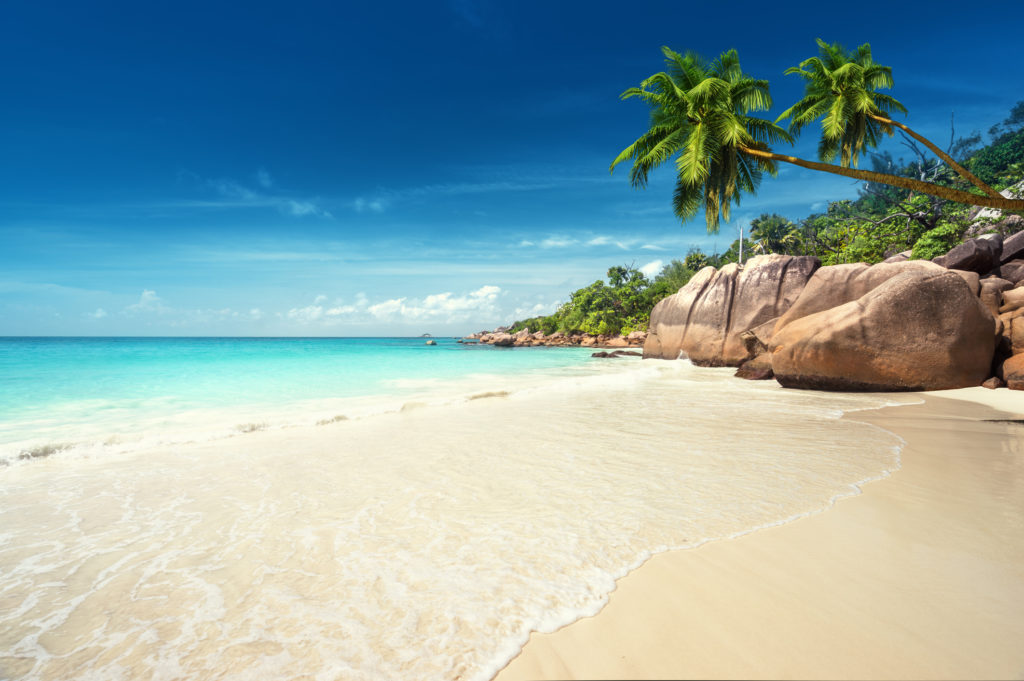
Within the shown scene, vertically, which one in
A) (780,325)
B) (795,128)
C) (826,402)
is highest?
(795,128)

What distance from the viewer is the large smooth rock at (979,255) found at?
1290cm

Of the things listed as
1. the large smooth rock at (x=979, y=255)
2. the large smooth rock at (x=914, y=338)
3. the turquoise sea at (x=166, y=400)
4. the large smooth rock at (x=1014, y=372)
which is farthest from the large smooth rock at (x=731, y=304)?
the turquoise sea at (x=166, y=400)

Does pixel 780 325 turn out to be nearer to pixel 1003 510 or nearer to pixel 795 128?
pixel 1003 510

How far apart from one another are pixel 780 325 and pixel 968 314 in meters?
4.21

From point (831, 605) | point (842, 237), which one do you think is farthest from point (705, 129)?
point (842, 237)

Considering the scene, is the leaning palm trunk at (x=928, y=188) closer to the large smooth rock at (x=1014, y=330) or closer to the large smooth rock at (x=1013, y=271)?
the large smooth rock at (x=1014, y=330)

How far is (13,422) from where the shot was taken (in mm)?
7543

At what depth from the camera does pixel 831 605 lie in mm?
2045

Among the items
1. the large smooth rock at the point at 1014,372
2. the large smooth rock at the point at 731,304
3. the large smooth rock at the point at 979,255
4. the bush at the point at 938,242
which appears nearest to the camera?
the large smooth rock at the point at 1014,372

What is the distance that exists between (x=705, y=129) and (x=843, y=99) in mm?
9694

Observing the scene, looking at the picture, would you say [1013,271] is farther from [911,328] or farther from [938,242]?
[938,242]

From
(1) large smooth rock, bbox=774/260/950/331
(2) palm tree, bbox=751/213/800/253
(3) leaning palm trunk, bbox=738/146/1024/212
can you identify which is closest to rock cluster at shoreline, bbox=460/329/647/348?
(2) palm tree, bbox=751/213/800/253

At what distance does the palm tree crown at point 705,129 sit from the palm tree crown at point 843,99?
4039mm

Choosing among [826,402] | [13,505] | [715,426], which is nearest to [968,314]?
[826,402]
